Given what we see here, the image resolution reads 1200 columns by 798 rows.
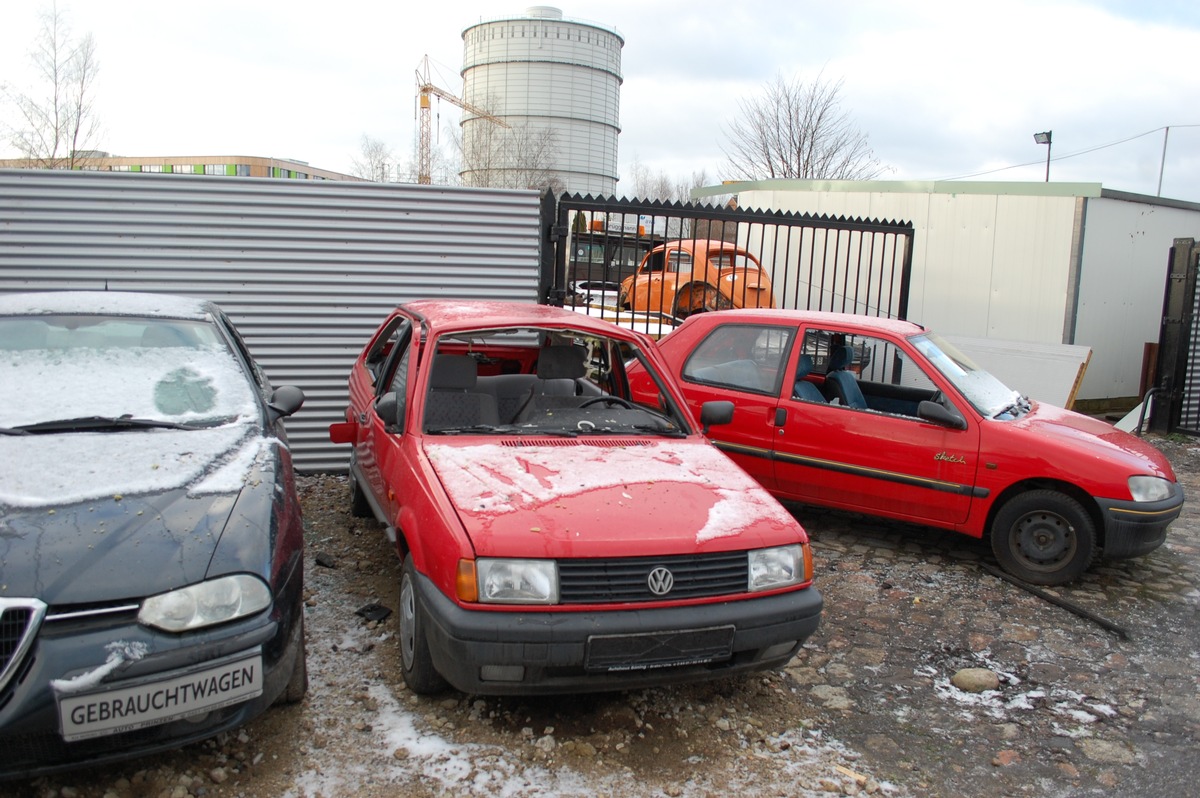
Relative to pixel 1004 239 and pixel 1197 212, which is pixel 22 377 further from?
pixel 1197 212

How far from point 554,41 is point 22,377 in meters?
52.2

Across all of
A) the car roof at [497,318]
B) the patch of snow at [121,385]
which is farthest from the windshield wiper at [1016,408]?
the patch of snow at [121,385]

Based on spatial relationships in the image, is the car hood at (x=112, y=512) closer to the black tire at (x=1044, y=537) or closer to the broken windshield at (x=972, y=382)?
the broken windshield at (x=972, y=382)

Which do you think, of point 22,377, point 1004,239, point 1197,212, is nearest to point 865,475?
point 22,377

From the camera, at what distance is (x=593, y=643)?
2.97m

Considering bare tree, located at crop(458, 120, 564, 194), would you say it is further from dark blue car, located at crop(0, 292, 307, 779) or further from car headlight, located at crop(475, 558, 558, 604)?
car headlight, located at crop(475, 558, 558, 604)

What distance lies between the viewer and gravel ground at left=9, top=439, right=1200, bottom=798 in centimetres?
301

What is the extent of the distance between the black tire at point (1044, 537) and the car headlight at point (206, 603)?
4.37m

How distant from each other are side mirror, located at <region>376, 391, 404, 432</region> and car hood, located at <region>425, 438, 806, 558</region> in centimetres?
39

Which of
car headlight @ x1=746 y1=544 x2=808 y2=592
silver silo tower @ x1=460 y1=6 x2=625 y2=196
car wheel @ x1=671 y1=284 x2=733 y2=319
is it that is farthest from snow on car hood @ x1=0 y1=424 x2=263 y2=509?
silver silo tower @ x1=460 y1=6 x2=625 y2=196

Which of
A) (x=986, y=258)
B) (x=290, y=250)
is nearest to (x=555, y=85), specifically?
(x=986, y=258)

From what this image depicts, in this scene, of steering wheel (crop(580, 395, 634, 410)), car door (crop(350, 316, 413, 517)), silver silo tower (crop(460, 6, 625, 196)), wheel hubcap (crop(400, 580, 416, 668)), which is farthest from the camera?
silver silo tower (crop(460, 6, 625, 196))

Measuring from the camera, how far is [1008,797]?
123 inches

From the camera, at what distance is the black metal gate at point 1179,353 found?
10703mm
